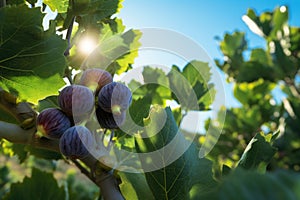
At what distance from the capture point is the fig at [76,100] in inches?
28.1

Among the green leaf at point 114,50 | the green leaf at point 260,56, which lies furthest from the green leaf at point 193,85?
the green leaf at point 260,56

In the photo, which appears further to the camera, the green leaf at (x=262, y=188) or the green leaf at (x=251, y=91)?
the green leaf at (x=251, y=91)

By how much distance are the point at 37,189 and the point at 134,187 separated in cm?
35

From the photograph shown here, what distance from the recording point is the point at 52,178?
991 millimetres

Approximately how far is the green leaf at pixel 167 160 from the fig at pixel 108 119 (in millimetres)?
75

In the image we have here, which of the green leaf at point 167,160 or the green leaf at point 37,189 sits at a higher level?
the green leaf at point 167,160

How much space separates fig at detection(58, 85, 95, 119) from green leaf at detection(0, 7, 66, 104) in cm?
7

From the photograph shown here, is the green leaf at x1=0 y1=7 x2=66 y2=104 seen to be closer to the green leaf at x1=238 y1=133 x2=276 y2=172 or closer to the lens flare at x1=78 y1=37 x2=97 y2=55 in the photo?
the lens flare at x1=78 y1=37 x2=97 y2=55

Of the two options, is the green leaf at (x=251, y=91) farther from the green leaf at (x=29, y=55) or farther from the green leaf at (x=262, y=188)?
the green leaf at (x=262, y=188)

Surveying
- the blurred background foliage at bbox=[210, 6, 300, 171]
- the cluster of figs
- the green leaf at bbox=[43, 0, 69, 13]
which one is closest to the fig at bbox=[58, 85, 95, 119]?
the cluster of figs

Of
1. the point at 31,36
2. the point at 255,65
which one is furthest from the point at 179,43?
the point at 255,65

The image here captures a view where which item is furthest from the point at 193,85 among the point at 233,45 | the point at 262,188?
the point at 233,45

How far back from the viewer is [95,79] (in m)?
0.78

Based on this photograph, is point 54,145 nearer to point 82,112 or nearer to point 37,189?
point 82,112
